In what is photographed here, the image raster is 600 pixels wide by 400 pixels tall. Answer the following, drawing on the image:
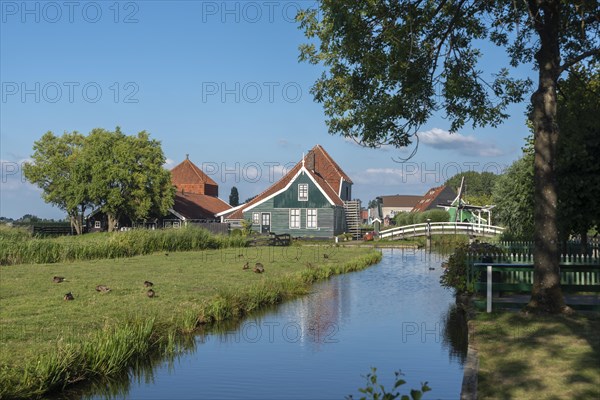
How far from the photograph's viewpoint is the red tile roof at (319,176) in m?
59.8

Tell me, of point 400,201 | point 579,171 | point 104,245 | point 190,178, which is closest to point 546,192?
point 579,171

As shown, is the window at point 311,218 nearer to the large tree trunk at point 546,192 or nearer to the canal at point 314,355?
the canal at point 314,355

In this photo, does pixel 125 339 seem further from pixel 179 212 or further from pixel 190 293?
pixel 179 212

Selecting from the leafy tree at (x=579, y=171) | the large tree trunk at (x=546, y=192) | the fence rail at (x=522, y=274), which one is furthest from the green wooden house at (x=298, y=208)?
the large tree trunk at (x=546, y=192)

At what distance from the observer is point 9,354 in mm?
10391

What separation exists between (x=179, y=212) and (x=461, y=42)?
5024cm

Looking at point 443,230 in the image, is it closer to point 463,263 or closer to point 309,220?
point 309,220

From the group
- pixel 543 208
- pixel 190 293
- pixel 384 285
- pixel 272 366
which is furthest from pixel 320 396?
pixel 384 285

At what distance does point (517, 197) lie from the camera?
28.4m

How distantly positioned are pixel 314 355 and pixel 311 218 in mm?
45256

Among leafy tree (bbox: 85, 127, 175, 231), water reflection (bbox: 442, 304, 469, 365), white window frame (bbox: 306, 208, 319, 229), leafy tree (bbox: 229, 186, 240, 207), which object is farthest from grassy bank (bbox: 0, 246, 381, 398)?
leafy tree (bbox: 229, 186, 240, 207)

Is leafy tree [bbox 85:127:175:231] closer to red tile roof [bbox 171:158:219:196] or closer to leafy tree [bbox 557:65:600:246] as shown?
red tile roof [bbox 171:158:219:196]

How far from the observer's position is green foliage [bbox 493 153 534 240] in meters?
25.4

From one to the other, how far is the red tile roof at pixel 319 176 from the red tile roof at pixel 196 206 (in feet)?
20.7
